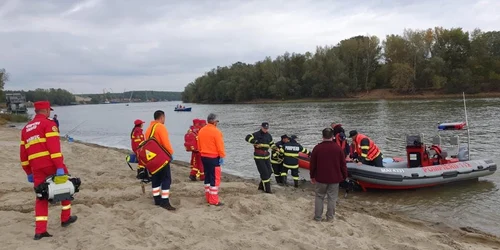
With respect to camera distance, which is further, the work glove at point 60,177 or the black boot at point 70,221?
the black boot at point 70,221

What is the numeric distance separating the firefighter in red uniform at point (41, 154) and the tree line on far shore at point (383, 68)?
60.6m

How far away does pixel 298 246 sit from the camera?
4691mm

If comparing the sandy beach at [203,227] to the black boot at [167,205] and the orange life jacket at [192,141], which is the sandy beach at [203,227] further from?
the orange life jacket at [192,141]

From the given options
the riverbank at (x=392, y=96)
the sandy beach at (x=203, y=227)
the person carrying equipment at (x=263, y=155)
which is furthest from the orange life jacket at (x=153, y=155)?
the riverbank at (x=392, y=96)

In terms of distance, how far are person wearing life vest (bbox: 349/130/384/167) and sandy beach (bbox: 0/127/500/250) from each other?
78.1 inches

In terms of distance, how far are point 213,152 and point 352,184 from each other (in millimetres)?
4630

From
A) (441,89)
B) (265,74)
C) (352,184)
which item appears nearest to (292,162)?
(352,184)

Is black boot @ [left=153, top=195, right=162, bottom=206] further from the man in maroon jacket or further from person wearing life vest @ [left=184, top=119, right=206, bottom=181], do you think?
person wearing life vest @ [left=184, top=119, right=206, bottom=181]

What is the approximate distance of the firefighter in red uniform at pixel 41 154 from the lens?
452cm

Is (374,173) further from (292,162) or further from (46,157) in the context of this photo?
(46,157)

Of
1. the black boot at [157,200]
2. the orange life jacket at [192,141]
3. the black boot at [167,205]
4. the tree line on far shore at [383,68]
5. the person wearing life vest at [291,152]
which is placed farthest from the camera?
the tree line on far shore at [383,68]

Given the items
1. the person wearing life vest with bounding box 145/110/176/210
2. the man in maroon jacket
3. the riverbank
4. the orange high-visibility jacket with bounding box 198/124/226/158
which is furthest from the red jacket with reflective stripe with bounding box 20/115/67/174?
the riverbank

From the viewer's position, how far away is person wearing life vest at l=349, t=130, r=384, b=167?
9.40 meters

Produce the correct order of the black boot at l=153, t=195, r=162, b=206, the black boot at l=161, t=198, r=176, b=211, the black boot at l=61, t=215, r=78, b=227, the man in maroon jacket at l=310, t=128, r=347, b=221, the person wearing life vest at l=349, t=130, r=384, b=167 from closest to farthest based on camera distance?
the black boot at l=61, t=215, r=78, b=227, the man in maroon jacket at l=310, t=128, r=347, b=221, the black boot at l=161, t=198, r=176, b=211, the black boot at l=153, t=195, r=162, b=206, the person wearing life vest at l=349, t=130, r=384, b=167
